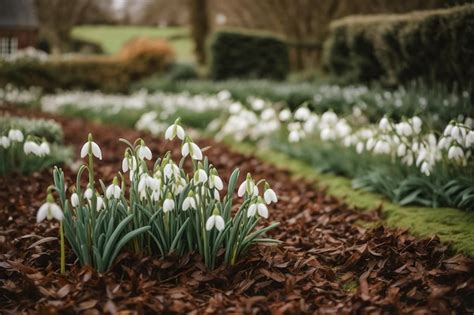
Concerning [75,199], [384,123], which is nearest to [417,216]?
[384,123]

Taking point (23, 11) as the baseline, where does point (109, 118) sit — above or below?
below

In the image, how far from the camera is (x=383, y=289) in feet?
8.73

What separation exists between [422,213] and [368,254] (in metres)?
0.99

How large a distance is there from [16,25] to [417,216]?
26667 mm

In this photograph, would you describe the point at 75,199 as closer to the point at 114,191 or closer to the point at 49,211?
the point at 114,191

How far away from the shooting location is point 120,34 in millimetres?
33500

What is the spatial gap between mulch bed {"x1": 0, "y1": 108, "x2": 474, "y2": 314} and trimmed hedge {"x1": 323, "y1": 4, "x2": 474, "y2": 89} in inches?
106

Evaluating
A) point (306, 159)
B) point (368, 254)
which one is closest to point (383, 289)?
point (368, 254)

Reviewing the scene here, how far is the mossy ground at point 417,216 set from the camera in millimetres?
3257

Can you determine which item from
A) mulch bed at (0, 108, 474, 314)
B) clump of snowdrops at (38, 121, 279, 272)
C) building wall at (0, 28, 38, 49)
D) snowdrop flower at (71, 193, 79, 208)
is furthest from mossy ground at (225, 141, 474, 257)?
building wall at (0, 28, 38, 49)

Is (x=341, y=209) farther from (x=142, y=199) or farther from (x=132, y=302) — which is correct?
(x=132, y=302)

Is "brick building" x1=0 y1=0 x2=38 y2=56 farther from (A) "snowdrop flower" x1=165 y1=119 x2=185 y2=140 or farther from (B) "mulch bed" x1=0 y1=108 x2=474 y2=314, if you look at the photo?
(A) "snowdrop flower" x1=165 y1=119 x2=185 y2=140

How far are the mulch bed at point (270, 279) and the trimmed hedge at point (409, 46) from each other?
270 centimetres

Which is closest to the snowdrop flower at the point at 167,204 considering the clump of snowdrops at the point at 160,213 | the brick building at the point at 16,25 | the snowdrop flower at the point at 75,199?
the clump of snowdrops at the point at 160,213
